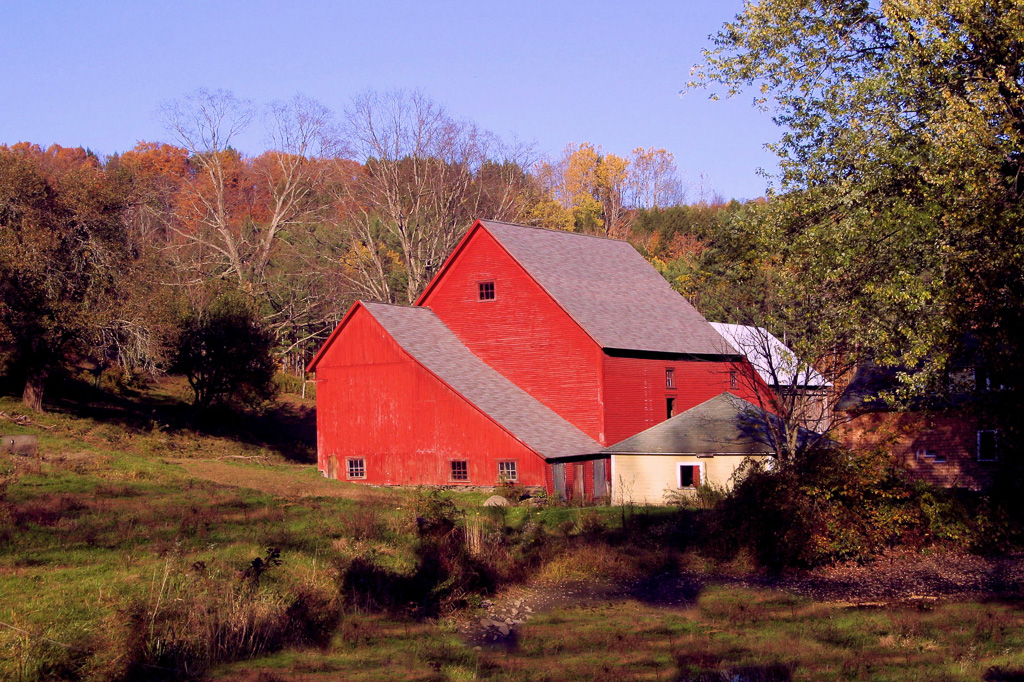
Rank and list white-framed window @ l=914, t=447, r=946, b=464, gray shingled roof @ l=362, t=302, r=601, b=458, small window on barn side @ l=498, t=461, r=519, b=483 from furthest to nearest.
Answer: white-framed window @ l=914, t=447, r=946, b=464
gray shingled roof @ l=362, t=302, r=601, b=458
small window on barn side @ l=498, t=461, r=519, b=483

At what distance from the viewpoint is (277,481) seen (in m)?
35.2

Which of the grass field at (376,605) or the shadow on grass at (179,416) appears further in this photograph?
the shadow on grass at (179,416)

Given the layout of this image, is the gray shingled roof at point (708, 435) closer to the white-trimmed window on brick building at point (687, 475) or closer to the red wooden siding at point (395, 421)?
the white-trimmed window on brick building at point (687, 475)

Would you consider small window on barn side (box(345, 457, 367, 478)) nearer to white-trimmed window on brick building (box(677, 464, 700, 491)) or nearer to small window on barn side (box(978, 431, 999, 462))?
white-trimmed window on brick building (box(677, 464, 700, 491))

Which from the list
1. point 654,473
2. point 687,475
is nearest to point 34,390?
point 654,473

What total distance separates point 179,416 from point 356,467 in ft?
50.8

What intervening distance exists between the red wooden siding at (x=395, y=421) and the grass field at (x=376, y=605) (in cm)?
996

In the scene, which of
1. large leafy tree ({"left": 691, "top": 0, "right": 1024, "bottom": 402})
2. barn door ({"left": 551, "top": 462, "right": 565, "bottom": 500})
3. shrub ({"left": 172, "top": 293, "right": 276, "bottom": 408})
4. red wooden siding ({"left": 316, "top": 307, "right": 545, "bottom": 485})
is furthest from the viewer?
shrub ({"left": 172, "top": 293, "right": 276, "bottom": 408})

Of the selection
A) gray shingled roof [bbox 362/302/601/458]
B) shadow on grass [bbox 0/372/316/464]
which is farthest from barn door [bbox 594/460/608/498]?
shadow on grass [bbox 0/372/316/464]

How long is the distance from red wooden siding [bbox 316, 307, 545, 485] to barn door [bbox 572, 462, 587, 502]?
6.79 feet

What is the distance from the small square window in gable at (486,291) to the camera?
140 feet

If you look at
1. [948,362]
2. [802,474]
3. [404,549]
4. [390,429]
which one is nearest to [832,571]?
[802,474]

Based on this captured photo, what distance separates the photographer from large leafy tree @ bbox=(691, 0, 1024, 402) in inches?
677

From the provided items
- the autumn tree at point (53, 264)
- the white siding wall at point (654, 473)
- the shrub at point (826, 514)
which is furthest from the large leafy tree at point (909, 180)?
the autumn tree at point (53, 264)
